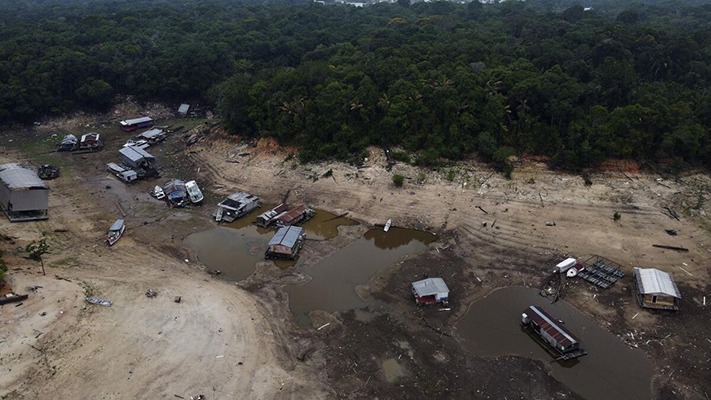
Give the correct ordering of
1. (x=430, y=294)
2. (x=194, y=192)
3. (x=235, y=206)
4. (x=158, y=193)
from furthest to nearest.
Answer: (x=158, y=193)
(x=194, y=192)
(x=235, y=206)
(x=430, y=294)

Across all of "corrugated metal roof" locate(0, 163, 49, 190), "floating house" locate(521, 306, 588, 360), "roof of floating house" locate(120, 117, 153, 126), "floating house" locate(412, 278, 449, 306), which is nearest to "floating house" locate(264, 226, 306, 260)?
"floating house" locate(412, 278, 449, 306)

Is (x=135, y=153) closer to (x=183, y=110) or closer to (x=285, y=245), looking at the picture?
(x=183, y=110)

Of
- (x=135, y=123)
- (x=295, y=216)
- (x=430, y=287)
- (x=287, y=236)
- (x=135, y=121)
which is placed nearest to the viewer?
(x=430, y=287)

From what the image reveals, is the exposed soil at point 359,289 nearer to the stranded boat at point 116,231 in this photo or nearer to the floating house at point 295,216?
the stranded boat at point 116,231

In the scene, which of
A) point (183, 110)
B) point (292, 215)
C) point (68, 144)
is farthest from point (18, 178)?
point (183, 110)

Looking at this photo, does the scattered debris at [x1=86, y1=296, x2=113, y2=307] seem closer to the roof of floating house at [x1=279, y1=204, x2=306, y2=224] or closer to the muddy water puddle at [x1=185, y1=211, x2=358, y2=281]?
the muddy water puddle at [x1=185, y1=211, x2=358, y2=281]

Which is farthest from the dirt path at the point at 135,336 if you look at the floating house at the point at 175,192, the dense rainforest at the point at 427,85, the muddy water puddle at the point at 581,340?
the dense rainforest at the point at 427,85

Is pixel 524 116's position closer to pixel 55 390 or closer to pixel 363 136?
pixel 363 136
